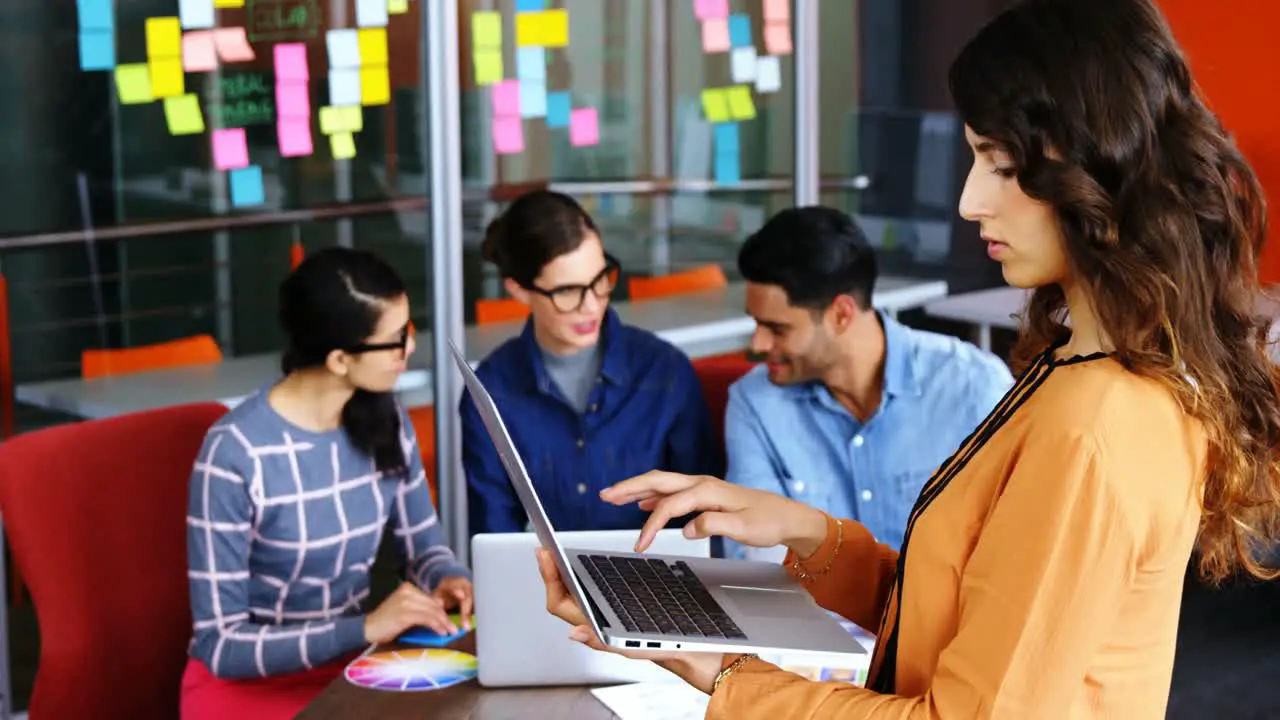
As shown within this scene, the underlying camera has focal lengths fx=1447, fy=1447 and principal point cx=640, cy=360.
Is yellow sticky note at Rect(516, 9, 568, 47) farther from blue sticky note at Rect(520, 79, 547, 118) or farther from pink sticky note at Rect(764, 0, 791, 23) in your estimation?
pink sticky note at Rect(764, 0, 791, 23)

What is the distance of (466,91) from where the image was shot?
3.97 metres

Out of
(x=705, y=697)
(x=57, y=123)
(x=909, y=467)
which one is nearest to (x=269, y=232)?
(x=57, y=123)

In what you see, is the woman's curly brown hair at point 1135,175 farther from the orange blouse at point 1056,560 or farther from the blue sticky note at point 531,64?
the blue sticky note at point 531,64

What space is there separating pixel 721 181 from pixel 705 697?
3.08 meters

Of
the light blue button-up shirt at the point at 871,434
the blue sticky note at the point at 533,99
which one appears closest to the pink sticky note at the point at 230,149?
the blue sticky note at the point at 533,99

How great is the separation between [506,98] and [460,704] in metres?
2.48

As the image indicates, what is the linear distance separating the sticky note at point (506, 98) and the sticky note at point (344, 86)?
15.8 inches

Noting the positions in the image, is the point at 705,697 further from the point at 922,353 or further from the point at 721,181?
the point at 721,181

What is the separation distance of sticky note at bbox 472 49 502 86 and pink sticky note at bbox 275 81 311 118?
499 millimetres

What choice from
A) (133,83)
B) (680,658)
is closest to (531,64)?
(133,83)

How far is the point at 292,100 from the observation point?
3707mm

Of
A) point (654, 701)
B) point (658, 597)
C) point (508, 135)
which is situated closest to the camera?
point (658, 597)

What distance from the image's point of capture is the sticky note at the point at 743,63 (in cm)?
472

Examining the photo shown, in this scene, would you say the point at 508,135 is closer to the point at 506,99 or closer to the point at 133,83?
the point at 506,99
